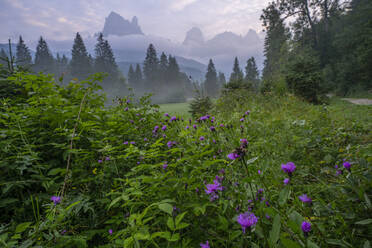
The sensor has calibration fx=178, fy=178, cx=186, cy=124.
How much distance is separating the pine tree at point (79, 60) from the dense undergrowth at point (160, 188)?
122 feet

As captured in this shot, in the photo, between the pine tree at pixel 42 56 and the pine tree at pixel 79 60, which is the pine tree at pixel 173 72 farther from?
the pine tree at pixel 42 56

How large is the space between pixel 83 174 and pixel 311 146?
235 centimetres

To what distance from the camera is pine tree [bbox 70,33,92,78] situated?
3298 cm

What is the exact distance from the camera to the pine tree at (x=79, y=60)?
33.0m

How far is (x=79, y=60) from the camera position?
33.5 metres

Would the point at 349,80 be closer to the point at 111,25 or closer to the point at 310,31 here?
the point at 310,31

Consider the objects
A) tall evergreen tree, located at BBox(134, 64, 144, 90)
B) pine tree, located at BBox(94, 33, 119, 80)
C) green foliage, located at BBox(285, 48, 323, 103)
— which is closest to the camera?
green foliage, located at BBox(285, 48, 323, 103)

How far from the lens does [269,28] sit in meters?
21.0

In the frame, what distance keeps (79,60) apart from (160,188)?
40107 mm

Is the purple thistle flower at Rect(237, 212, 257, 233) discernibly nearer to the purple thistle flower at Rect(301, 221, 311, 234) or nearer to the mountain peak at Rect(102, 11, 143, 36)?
the purple thistle flower at Rect(301, 221, 311, 234)

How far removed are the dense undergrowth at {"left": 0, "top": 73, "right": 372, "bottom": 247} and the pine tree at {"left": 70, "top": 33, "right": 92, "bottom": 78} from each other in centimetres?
3720

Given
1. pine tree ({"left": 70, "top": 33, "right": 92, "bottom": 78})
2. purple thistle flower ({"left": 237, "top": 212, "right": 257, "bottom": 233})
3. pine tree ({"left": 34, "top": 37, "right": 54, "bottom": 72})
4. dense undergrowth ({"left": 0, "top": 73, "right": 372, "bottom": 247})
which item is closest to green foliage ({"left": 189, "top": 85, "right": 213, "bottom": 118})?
dense undergrowth ({"left": 0, "top": 73, "right": 372, "bottom": 247})

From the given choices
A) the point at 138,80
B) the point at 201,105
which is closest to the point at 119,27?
the point at 138,80

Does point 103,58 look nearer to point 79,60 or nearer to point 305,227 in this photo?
point 79,60
